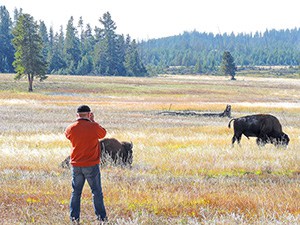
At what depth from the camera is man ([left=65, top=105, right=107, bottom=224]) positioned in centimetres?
718

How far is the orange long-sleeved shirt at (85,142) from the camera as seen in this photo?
7184 millimetres

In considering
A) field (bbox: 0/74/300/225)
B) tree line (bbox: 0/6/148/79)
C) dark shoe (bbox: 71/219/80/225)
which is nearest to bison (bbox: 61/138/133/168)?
field (bbox: 0/74/300/225)

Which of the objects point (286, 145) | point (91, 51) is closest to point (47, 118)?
point (286, 145)

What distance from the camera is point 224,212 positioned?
26.8 ft

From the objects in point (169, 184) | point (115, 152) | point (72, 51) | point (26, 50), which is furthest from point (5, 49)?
point (169, 184)

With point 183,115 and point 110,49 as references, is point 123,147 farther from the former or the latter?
point 110,49

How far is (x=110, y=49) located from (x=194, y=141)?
356ft

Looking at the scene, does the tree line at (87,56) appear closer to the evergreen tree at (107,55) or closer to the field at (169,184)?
the evergreen tree at (107,55)

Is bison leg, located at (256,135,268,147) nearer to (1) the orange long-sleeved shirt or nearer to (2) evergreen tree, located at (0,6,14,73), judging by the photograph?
(1) the orange long-sleeved shirt

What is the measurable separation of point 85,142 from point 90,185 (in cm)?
63

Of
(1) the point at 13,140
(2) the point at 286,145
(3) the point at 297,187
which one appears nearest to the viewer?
(3) the point at 297,187

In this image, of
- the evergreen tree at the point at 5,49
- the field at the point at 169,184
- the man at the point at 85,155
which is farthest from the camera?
the evergreen tree at the point at 5,49

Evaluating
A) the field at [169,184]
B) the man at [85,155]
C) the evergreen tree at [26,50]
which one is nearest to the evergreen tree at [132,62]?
the evergreen tree at [26,50]

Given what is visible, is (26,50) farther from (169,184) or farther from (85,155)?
(85,155)
